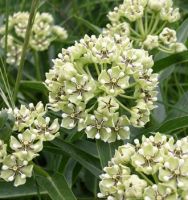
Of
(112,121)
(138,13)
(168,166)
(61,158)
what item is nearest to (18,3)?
(138,13)

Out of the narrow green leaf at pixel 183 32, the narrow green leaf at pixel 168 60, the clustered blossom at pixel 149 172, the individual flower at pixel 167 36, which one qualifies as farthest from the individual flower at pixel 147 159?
the narrow green leaf at pixel 183 32

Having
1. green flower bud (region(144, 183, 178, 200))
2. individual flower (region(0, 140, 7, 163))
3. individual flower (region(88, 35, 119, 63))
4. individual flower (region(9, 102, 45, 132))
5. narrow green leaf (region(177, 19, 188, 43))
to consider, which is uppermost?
individual flower (region(88, 35, 119, 63))

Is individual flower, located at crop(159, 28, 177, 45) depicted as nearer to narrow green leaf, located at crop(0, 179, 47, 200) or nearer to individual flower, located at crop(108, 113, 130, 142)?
individual flower, located at crop(108, 113, 130, 142)

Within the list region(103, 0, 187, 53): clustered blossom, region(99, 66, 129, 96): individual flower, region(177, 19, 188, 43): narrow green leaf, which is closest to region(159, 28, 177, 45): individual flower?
region(103, 0, 187, 53): clustered blossom

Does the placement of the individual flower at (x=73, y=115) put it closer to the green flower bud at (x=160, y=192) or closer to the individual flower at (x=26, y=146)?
the individual flower at (x=26, y=146)

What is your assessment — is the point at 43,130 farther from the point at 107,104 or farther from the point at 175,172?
the point at 175,172

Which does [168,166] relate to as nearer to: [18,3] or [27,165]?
[27,165]
